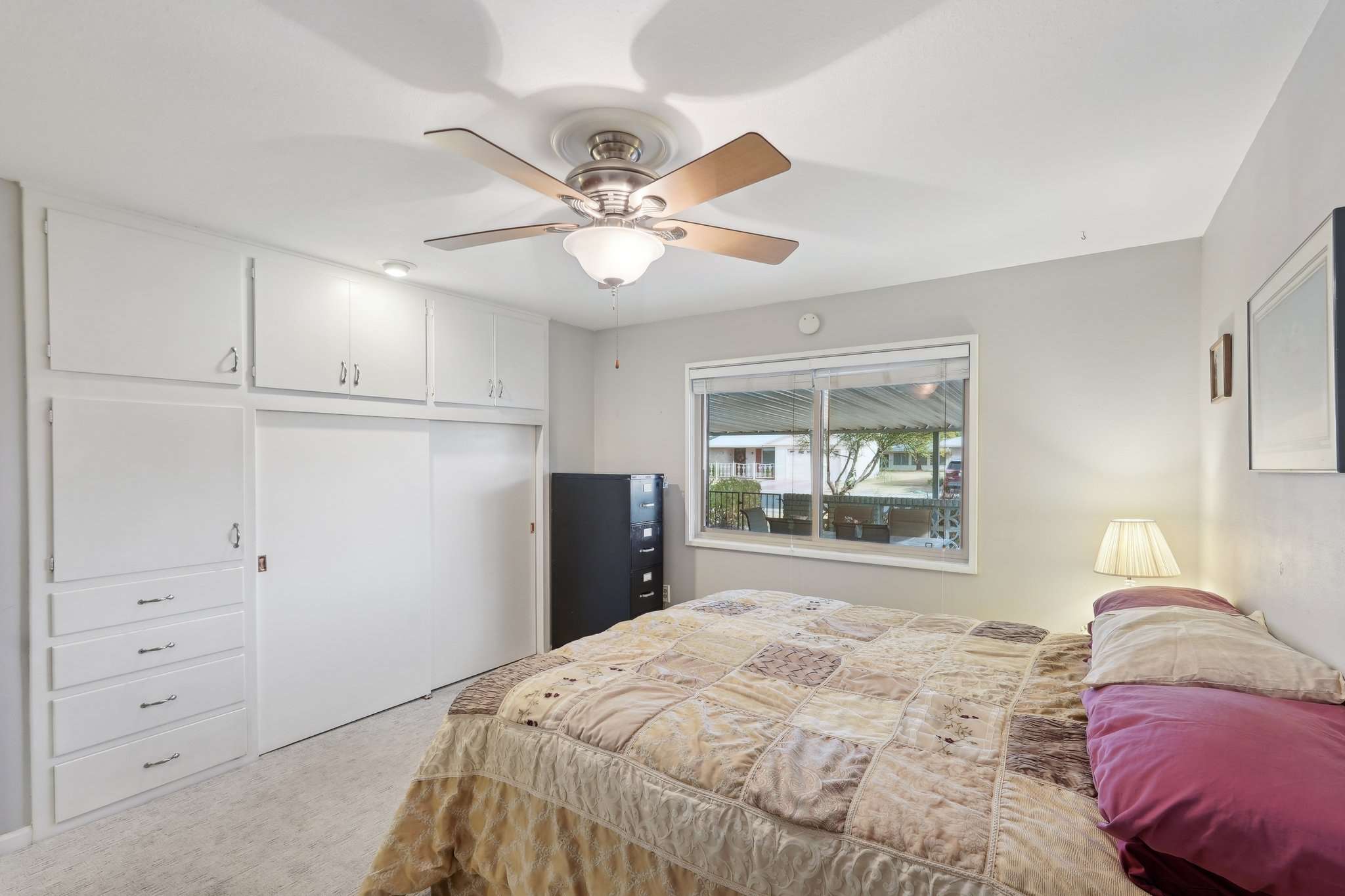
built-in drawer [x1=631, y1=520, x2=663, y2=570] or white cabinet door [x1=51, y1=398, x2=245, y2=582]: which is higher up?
white cabinet door [x1=51, y1=398, x2=245, y2=582]

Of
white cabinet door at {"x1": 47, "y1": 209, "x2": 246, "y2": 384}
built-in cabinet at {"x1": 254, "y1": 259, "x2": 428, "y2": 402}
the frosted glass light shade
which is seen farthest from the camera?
built-in cabinet at {"x1": 254, "y1": 259, "x2": 428, "y2": 402}

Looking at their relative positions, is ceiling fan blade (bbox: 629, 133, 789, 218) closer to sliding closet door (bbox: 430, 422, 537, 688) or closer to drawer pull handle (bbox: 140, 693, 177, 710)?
sliding closet door (bbox: 430, 422, 537, 688)

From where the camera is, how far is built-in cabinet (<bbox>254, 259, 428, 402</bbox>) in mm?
2943

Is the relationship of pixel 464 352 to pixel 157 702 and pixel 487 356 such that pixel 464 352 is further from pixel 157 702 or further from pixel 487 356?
pixel 157 702

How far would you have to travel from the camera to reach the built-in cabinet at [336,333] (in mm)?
2943

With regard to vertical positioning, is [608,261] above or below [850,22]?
below

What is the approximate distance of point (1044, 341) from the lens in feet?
10.2

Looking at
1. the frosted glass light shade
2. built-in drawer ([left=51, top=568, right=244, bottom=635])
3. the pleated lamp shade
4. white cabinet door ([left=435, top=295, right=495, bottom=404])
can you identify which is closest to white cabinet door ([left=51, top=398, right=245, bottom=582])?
built-in drawer ([left=51, top=568, right=244, bottom=635])

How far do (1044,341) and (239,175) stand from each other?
3.56m

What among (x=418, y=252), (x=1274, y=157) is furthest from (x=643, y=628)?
(x=1274, y=157)

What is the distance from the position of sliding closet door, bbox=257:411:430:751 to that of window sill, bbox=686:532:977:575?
1849 mm

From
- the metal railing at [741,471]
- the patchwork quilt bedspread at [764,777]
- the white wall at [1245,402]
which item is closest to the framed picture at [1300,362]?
the white wall at [1245,402]

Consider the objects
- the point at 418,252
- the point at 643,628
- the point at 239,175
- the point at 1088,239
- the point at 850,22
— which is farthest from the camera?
the point at 418,252

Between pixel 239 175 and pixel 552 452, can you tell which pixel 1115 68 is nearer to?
pixel 239 175
